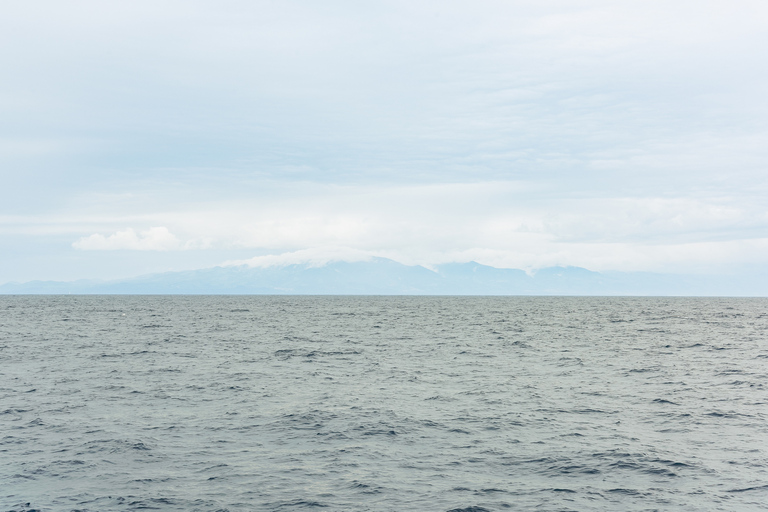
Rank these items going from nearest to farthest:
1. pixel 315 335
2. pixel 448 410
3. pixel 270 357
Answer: pixel 448 410 → pixel 270 357 → pixel 315 335

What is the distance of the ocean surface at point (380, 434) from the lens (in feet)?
62.5

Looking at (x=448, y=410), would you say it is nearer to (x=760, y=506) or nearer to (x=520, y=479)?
(x=520, y=479)

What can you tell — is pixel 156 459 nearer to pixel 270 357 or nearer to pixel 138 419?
pixel 138 419

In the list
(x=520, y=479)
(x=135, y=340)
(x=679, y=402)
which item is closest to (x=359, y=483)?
(x=520, y=479)

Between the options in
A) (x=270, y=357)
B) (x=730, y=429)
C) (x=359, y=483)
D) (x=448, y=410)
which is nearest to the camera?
(x=359, y=483)

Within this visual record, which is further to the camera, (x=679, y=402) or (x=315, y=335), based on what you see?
(x=315, y=335)

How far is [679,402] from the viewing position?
33.6m

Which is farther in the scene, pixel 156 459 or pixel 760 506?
pixel 156 459

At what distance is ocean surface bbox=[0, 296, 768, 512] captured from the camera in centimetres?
1906

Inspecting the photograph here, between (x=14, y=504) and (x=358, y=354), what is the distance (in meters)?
40.0

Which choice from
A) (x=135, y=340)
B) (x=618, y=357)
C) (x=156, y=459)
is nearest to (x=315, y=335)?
(x=135, y=340)

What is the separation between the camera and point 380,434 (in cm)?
2623

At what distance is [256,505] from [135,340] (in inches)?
2316

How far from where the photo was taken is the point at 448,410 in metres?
31.2
